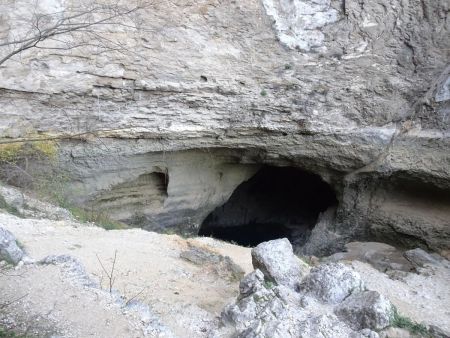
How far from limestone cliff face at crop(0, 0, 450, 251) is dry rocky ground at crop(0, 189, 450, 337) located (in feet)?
4.90

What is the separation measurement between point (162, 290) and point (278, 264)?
0.99m

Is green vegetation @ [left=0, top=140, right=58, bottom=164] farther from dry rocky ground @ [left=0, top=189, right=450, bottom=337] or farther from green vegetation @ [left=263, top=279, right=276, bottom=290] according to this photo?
green vegetation @ [left=263, top=279, right=276, bottom=290]

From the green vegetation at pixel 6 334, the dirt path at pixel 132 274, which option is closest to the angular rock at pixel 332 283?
the dirt path at pixel 132 274

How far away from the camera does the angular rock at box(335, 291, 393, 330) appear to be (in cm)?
335

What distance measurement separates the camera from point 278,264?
415cm

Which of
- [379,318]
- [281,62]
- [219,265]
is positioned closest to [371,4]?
[281,62]

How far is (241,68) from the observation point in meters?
7.15

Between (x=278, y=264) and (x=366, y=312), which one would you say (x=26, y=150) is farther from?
(x=366, y=312)

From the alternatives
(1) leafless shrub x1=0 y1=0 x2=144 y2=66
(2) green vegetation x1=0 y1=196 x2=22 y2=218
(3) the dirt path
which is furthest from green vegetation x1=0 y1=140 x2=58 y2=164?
(3) the dirt path

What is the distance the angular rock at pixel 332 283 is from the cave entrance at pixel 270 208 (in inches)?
263

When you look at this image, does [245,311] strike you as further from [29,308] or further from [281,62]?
[281,62]

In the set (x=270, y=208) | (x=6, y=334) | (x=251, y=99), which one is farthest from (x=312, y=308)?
(x=270, y=208)

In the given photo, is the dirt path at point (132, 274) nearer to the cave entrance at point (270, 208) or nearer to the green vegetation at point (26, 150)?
the green vegetation at point (26, 150)

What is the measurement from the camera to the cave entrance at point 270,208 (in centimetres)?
1088
